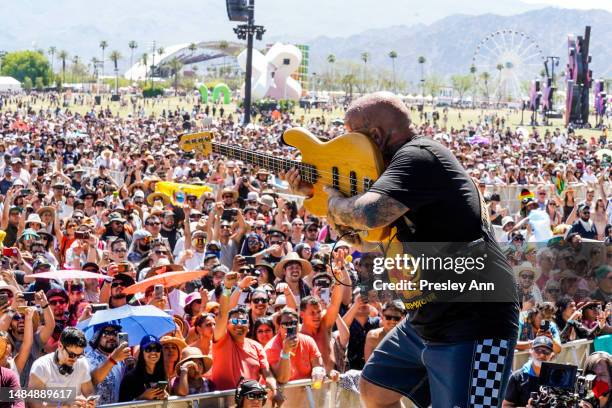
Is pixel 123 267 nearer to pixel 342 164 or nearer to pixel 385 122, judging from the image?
pixel 342 164

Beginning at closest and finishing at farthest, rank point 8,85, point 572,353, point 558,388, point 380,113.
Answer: point 380,113 < point 558,388 < point 572,353 < point 8,85

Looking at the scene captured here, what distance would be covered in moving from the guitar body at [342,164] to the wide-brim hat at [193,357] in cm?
258

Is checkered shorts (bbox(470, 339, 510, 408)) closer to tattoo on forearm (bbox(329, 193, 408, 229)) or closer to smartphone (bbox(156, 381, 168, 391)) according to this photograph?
tattoo on forearm (bbox(329, 193, 408, 229))

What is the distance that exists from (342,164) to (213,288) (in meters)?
5.23

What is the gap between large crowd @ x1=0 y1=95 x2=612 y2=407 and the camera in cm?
666

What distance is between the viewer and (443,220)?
3.85 meters

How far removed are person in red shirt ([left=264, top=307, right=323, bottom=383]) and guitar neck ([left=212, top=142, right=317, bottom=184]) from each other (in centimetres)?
236

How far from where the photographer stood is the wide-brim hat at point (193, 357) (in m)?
6.65

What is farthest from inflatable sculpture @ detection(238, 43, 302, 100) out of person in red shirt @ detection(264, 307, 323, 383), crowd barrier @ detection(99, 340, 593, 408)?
person in red shirt @ detection(264, 307, 323, 383)

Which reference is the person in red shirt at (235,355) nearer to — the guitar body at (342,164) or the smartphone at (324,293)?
the smartphone at (324,293)

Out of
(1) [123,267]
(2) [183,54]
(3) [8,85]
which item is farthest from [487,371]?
(2) [183,54]

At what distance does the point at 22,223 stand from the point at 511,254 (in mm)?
5653

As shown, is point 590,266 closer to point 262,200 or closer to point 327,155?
point 262,200

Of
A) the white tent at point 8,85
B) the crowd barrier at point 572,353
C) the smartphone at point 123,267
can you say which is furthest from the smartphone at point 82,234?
the white tent at point 8,85
